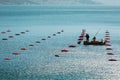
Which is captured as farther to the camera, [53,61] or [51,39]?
[51,39]

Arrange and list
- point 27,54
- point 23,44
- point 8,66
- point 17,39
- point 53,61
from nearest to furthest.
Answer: point 8,66 < point 53,61 < point 27,54 < point 23,44 < point 17,39

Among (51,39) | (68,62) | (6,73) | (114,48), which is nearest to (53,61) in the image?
(68,62)

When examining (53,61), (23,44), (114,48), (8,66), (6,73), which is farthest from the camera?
(23,44)

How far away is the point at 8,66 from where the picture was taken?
8775 centimetres

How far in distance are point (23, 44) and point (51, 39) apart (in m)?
18.0

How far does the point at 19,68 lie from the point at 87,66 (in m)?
14.4

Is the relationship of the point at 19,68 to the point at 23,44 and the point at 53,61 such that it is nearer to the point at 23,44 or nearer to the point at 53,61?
the point at 53,61

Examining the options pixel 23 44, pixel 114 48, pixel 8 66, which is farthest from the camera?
pixel 23 44

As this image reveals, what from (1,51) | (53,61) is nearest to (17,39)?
(1,51)

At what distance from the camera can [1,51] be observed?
111188 mm

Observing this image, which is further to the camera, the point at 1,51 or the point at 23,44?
the point at 23,44

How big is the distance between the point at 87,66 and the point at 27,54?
22.0m

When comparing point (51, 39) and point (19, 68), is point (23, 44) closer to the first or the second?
point (51, 39)

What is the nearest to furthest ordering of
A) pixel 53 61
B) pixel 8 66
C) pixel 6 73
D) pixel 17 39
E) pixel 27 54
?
1. pixel 6 73
2. pixel 8 66
3. pixel 53 61
4. pixel 27 54
5. pixel 17 39
